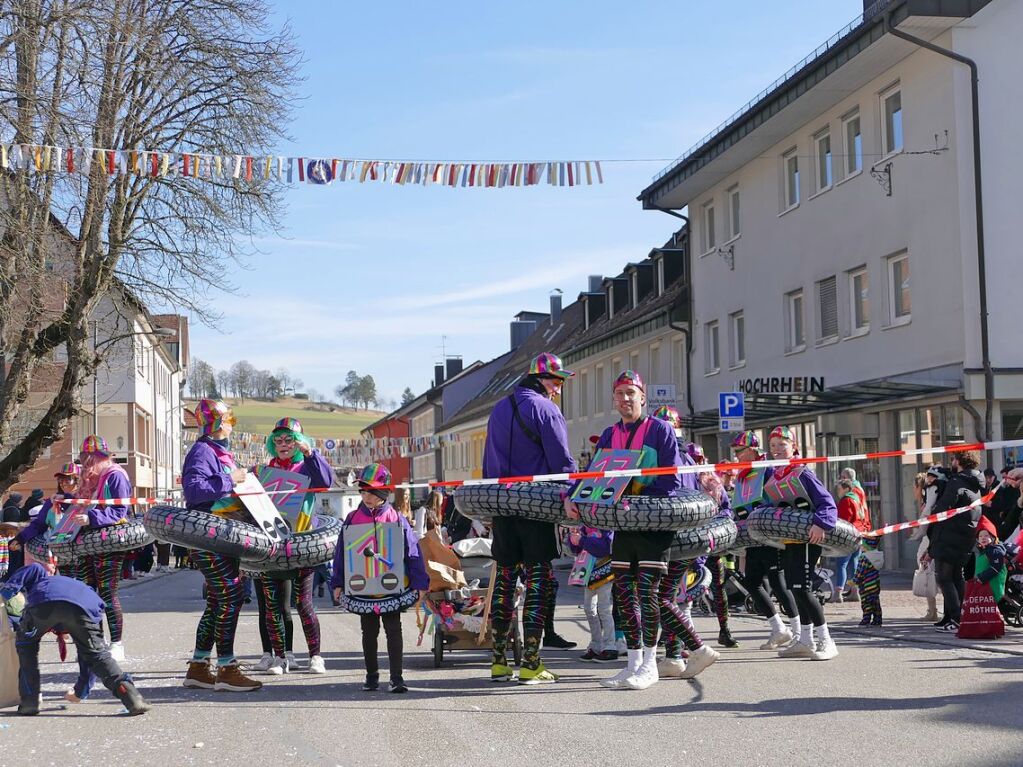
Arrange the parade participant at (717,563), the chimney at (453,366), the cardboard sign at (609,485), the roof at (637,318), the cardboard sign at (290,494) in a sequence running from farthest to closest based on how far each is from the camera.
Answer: the chimney at (453,366), the roof at (637,318), the parade participant at (717,563), the cardboard sign at (290,494), the cardboard sign at (609,485)

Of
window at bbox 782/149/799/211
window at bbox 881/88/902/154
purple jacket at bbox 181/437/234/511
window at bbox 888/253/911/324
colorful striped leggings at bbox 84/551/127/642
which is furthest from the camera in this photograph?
window at bbox 782/149/799/211

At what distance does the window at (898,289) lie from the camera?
23192mm

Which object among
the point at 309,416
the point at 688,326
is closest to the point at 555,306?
the point at 688,326

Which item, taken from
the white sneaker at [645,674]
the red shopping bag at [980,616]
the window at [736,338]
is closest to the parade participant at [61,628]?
the white sneaker at [645,674]

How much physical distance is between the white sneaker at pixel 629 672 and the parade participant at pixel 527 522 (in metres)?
0.52

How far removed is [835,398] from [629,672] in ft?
52.9

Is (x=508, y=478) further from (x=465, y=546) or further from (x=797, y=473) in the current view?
(x=465, y=546)

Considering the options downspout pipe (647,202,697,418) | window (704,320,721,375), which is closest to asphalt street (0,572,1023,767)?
window (704,320,721,375)

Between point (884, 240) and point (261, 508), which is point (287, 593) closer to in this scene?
point (261, 508)

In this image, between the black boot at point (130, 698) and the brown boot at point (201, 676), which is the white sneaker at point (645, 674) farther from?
the black boot at point (130, 698)

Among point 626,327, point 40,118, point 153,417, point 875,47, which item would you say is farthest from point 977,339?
point 153,417

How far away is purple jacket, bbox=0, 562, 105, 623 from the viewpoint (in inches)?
348

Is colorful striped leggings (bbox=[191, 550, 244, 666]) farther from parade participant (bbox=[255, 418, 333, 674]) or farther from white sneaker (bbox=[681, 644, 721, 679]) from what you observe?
white sneaker (bbox=[681, 644, 721, 679])

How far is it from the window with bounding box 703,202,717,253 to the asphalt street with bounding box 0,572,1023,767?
891 inches
